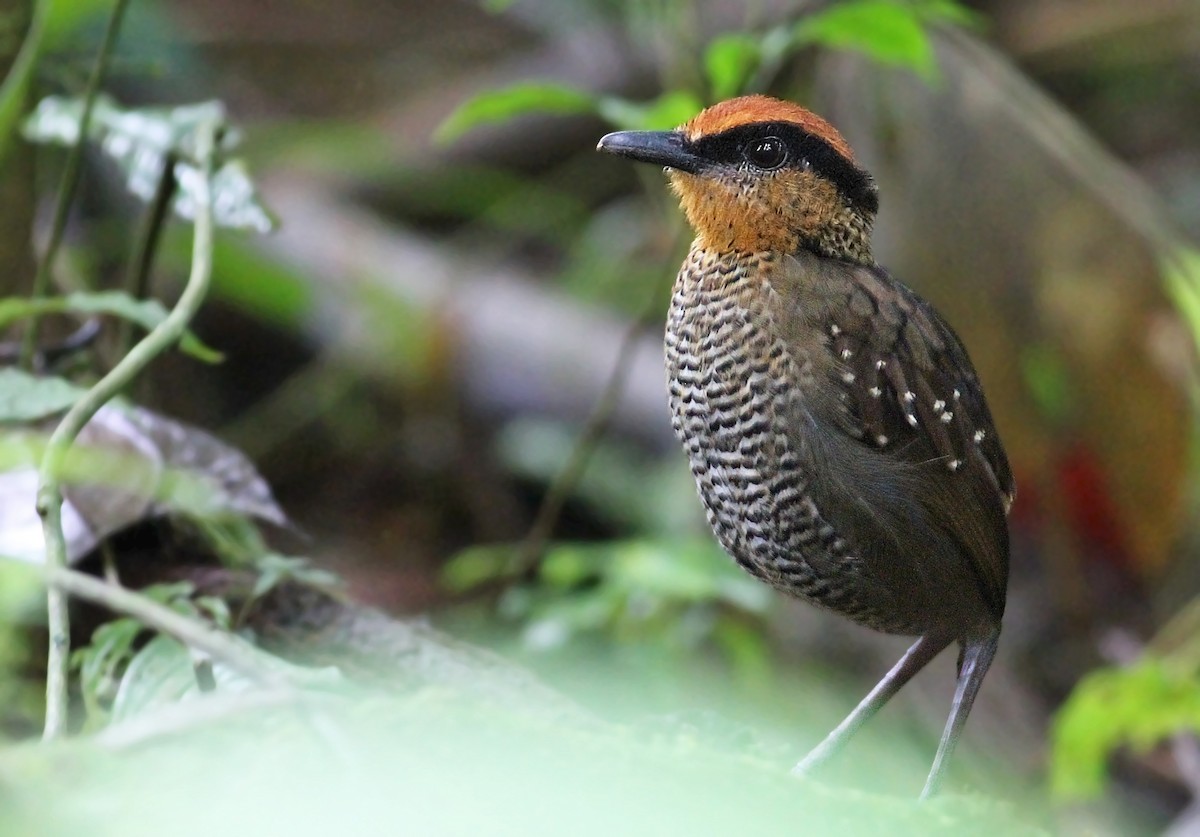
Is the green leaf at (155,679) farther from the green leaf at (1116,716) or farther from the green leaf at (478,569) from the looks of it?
the green leaf at (1116,716)

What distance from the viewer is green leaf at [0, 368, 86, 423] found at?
206 centimetres

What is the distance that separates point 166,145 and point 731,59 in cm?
122

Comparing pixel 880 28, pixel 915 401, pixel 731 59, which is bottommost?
pixel 915 401

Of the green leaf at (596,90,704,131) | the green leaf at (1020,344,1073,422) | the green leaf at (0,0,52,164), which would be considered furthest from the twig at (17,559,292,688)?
the green leaf at (1020,344,1073,422)

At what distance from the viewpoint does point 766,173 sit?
225 centimetres

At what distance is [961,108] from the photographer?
4.25 m

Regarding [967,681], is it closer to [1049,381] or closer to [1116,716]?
[1116,716]

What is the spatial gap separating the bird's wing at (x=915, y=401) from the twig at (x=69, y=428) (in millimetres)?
1029

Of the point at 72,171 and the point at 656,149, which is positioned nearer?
the point at 656,149

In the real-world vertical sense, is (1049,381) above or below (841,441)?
above

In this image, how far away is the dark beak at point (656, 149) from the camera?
2.24 metres

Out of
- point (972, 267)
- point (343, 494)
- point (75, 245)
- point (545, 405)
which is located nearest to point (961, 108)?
point (972, 267)

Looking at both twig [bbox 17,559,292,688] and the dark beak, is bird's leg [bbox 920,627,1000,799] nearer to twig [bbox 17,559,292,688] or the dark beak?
the dark beak

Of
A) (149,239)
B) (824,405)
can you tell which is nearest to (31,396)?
(149,239)
